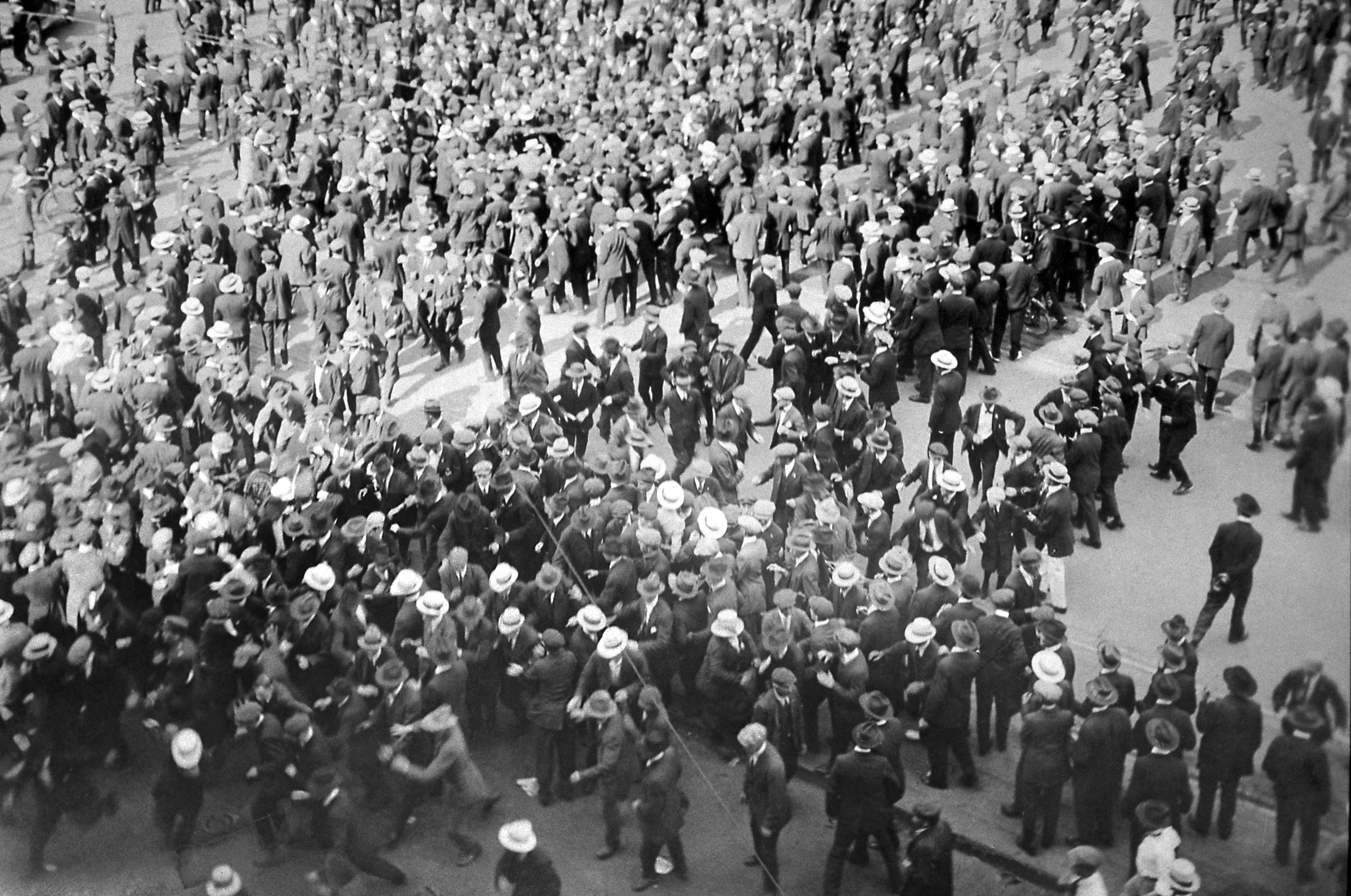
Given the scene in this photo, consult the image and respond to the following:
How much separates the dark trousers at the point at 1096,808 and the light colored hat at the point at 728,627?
9.22 feet

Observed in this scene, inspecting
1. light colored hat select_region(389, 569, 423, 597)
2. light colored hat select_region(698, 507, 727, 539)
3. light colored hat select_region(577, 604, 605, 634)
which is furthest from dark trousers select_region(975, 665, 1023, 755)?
light colored hat select_region(389, 569, 423, 597)

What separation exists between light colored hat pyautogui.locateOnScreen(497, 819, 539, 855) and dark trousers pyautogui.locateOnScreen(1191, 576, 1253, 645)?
6373 mm

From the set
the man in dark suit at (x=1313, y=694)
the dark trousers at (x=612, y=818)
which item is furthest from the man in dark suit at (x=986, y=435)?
the dark trousers at (x=612, y=818)

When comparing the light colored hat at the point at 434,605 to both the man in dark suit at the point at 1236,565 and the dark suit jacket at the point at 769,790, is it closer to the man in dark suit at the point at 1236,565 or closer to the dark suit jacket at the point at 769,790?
the dark suit jacket at the point at 769,790

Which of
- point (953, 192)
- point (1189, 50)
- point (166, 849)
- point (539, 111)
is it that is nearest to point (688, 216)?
point (953, 192)

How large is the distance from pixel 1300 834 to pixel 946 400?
6122mm

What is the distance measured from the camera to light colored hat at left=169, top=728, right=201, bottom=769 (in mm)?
9883

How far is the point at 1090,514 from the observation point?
1354cm

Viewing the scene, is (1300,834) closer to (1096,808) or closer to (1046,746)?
(1096,808)

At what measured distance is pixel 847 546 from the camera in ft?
40.7

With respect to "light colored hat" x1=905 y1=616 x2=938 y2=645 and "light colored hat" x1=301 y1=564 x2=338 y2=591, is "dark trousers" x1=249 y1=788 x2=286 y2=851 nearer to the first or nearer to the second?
"light colored hat" x1=301 y1=564 x2=338 y2=591

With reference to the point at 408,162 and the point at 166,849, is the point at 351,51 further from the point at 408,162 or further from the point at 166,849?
the point at 166,849

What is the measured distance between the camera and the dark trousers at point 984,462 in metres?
14.1

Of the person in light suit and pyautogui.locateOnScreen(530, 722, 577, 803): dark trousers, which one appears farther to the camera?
the person in light suit
